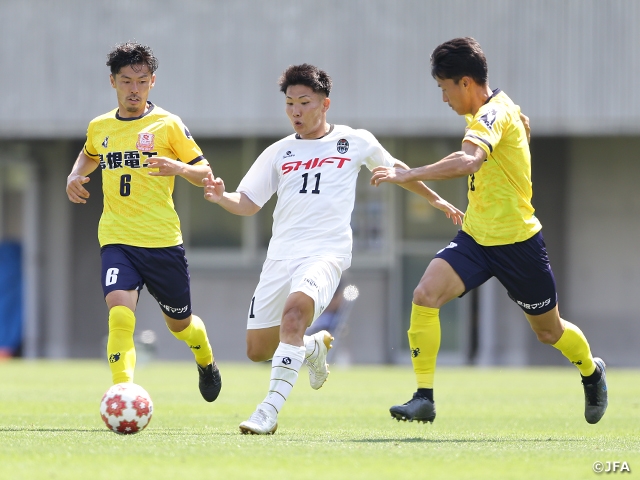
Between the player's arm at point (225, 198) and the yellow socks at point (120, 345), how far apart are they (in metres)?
0.98

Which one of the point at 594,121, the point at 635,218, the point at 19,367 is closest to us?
the point at 19,367

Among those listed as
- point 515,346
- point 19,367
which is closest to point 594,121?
point 515,346

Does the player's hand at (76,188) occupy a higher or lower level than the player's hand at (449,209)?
higher

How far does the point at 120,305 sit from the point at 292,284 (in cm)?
117

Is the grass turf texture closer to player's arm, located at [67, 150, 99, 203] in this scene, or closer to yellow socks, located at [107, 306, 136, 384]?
yellow socks, located at [107, 306, 136, 384]

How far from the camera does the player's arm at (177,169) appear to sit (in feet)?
23.0

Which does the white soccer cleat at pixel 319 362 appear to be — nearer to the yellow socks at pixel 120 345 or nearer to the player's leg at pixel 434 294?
the player's leg at pixel 434 294

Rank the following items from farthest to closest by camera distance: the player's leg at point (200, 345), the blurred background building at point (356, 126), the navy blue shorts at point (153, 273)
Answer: the blurred background building at point (356, 126)
the player's leg at point (200, 345)
the navy blue shorts at point (153, 273)

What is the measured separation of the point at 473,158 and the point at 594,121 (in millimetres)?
14452

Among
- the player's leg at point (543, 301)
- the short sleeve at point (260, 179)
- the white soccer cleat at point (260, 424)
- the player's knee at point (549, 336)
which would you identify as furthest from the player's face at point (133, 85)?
the player's knee at point (549, 336)

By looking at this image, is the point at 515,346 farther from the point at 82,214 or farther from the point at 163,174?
the point at 163,174

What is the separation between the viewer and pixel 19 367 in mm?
18812

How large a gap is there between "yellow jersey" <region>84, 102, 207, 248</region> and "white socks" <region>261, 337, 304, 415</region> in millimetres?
1502
